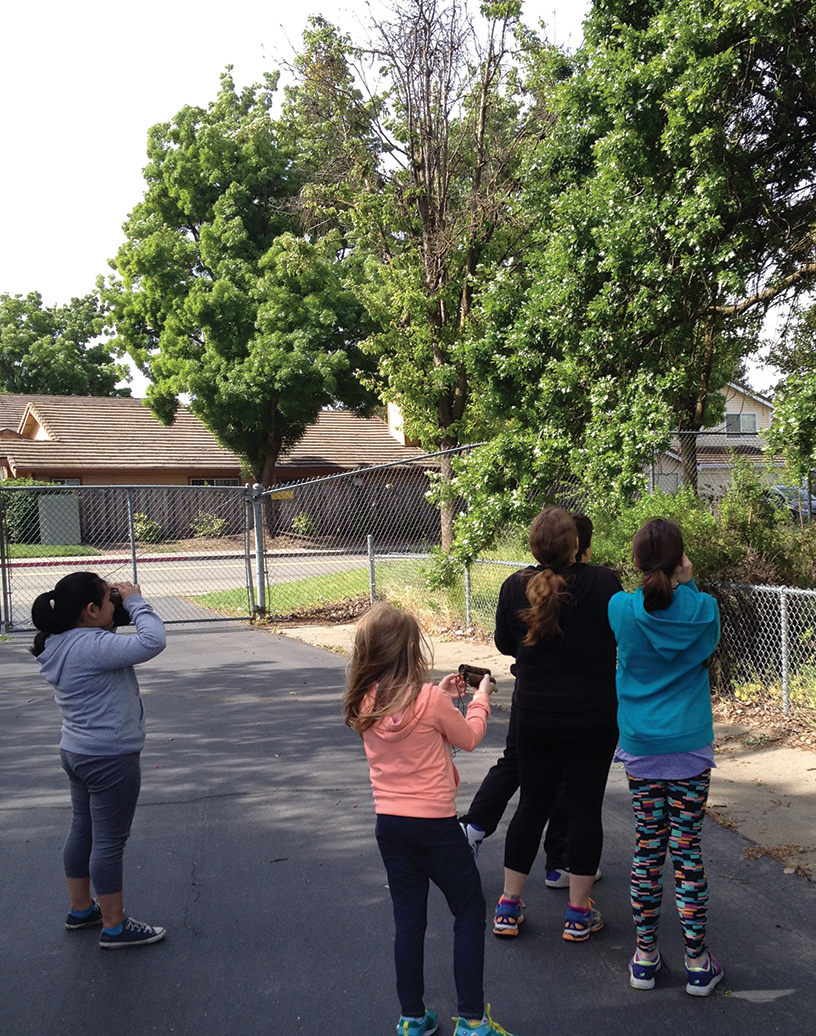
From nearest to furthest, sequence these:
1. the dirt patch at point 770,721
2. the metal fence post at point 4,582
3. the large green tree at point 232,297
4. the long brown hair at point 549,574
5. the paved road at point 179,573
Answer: the long brown hair at point 549,574 < the dirt patch at point 770,721 < the metal fence post at point 4,582 < the paved road at point 179,573 < the large green tree at point 232,297

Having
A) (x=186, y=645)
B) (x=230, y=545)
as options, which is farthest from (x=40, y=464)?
(x=186, y=645)

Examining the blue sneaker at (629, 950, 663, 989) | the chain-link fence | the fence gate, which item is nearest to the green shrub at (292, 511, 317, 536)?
the chain-link fence

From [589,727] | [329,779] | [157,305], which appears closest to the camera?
[589,727]

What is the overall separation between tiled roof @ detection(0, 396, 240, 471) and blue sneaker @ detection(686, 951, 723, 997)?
32.1m

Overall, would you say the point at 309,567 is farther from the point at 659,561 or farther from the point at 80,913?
the point at 659,561

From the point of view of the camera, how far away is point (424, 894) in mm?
3014

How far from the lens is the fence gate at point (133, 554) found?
13852 millimetres

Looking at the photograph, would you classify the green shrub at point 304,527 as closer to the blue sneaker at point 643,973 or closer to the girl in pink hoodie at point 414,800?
the blue sneaker at point 643,973

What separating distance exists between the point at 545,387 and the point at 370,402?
21.5 metres

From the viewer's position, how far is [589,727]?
11.7 feet

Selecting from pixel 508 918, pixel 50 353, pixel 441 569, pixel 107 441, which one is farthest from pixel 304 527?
pixel 50 353

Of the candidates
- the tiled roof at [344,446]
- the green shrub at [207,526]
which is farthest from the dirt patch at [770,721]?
the tiled roof at [344,446]

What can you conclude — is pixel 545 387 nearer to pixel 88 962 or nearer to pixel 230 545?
pixel 88 962

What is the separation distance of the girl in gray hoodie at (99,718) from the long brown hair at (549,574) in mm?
1506
